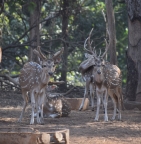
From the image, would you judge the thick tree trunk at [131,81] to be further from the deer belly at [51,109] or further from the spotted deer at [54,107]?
the deer belly at [51,109]

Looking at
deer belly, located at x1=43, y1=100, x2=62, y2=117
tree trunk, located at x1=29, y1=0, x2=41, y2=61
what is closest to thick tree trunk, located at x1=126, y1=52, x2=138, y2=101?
tree trunk, located at x1=29, y1=0, x2=41, y2=61

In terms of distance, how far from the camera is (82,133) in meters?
10.4

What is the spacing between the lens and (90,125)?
11.8m

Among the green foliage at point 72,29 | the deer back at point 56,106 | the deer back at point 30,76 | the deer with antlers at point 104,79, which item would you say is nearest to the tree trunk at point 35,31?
the green foliage at point 72,29

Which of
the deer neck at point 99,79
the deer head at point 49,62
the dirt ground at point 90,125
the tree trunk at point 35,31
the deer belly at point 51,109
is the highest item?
the tree trunk at point 35,31

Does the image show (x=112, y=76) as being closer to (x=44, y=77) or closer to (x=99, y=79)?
(x=99, y=79)

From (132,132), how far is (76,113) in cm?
441

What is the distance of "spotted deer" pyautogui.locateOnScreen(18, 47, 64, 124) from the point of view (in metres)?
11.8

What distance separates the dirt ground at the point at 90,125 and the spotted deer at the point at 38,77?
0.50 metres

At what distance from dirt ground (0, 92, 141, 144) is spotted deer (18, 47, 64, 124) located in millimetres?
502

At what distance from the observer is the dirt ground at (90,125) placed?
31.8 feet

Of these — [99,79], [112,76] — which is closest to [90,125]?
[99,79]

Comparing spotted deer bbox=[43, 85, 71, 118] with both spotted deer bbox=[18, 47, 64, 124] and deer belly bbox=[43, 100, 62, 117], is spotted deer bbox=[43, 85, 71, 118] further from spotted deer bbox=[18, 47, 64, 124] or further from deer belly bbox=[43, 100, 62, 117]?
spotted deer bbox=[18, 47, 64, 124]

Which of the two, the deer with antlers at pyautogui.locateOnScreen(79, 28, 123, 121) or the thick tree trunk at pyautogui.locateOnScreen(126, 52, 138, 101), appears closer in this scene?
the deer with antlers at pyautogui.locateOnScreen(79, 28, 123, 121)
